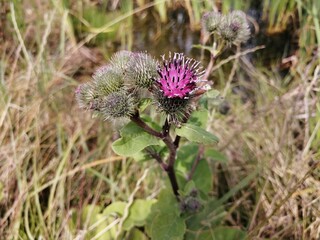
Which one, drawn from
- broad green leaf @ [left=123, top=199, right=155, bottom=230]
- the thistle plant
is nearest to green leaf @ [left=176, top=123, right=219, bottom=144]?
the thistle plant

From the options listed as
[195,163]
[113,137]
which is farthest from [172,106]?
[113,137]

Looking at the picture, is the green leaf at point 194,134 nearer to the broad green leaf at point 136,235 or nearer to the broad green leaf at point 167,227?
the broad green leaf at point 167,227

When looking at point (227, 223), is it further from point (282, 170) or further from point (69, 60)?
point (69, 60)

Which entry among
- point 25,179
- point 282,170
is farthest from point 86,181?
point 282,170

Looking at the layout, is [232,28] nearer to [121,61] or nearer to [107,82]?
[121,61]

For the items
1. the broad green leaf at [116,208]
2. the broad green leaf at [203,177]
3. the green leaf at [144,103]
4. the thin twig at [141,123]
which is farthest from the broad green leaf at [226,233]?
the green leaf at [144,103]

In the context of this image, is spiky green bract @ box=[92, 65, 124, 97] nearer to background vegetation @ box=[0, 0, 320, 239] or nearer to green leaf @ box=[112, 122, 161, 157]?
green leaf @ box=[112, 122, 161, 157]
